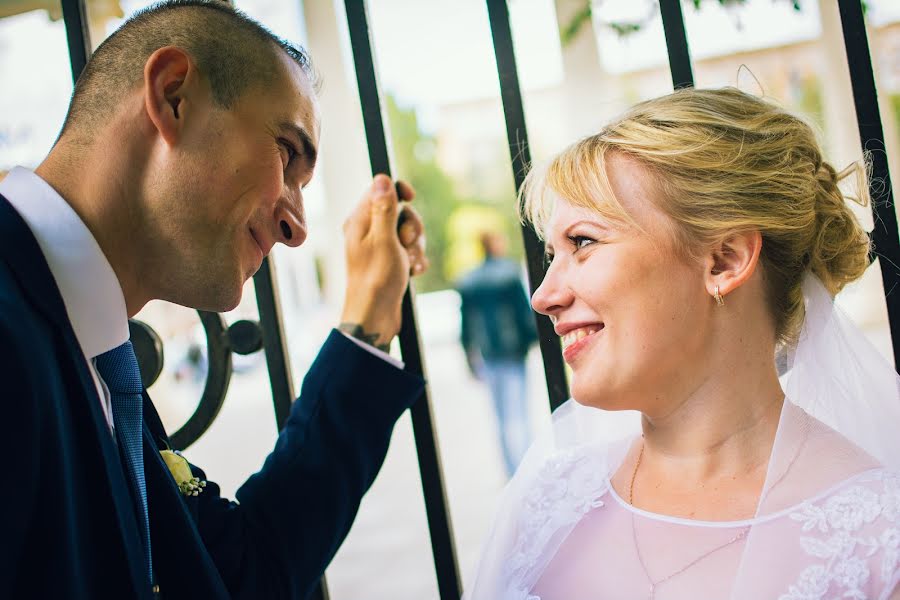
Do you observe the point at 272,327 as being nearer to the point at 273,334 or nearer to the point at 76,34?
the point at 273,334

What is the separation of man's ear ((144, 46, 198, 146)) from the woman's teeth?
795 mm

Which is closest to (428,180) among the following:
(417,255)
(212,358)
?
(417,255)

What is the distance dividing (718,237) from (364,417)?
0.79 meters

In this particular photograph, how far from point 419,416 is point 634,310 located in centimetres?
50

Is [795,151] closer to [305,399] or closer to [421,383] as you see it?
[421,383]

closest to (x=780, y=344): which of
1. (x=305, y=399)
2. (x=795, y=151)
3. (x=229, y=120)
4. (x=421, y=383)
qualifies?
(x=795, y=151)

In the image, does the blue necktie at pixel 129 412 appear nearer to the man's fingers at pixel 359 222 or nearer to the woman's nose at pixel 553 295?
the man's fingers at pixel 359 222

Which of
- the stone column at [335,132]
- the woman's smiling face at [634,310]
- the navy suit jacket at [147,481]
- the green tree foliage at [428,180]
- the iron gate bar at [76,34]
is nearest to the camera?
the navy suit jacket at [147,481]

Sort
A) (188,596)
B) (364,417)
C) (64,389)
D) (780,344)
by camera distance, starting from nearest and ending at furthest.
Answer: (64,389)
(188,596)
(780,344)
(364,417)

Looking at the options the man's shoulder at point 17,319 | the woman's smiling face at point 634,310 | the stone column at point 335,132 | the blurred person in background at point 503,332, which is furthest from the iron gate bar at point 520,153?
the stone column at point 335,132

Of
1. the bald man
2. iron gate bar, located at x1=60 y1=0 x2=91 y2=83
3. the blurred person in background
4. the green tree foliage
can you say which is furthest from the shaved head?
the green tree foliage

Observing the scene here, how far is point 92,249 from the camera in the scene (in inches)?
51.9

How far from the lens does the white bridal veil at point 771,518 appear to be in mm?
1189

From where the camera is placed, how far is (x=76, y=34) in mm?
1603
